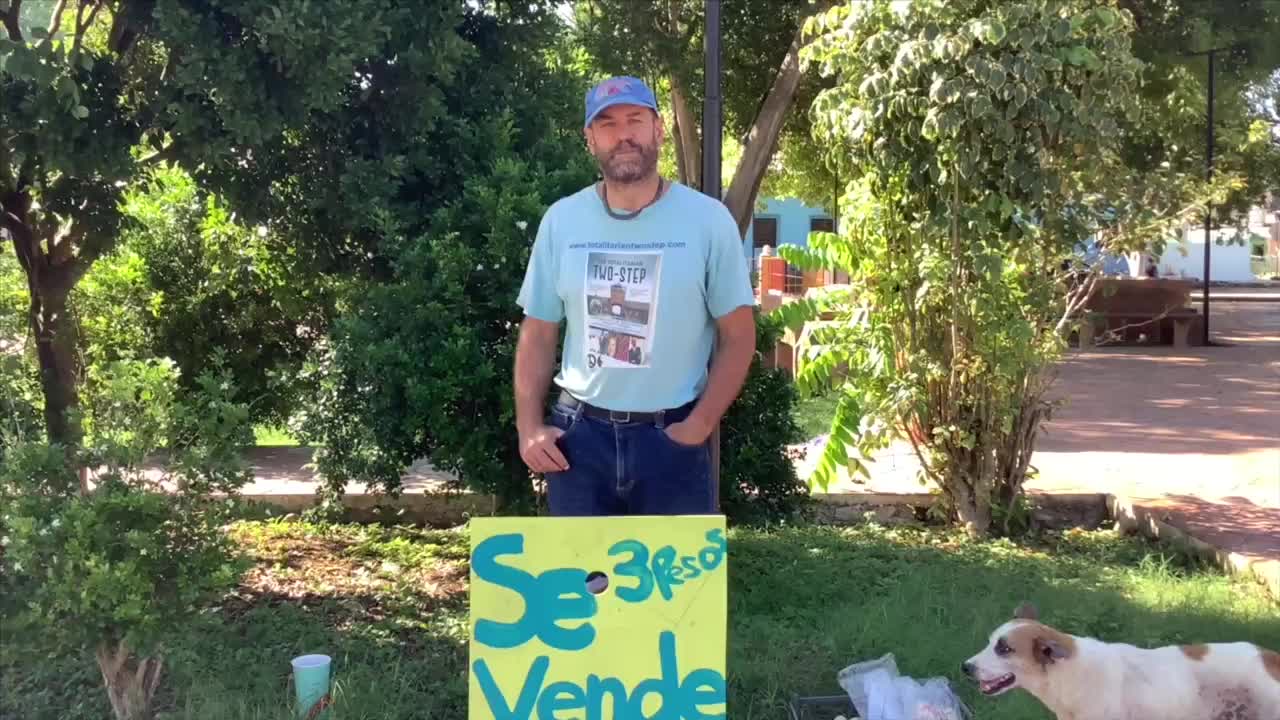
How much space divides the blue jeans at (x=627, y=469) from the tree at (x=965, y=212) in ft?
8.84

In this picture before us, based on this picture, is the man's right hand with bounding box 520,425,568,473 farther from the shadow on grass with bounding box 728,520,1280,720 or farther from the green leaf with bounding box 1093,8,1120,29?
the green leaf with bounding box 1093,8,1120,29

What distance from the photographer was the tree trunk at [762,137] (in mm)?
10914

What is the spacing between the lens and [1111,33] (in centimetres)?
530

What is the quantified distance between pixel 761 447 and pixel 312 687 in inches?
102

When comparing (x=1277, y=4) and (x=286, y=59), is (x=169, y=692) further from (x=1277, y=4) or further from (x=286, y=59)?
(x=1277, y=4)

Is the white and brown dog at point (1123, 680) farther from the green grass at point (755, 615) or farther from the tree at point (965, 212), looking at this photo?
the tree at point (965, 212)

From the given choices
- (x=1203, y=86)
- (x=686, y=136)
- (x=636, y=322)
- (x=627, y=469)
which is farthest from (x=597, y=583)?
(x=1203, y=86)

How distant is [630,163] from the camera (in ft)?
9.73

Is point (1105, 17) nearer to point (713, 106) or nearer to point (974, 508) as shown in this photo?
point (713, 106)

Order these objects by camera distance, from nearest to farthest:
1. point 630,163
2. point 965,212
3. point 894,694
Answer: point 630,163, point 894,694, point 965,212

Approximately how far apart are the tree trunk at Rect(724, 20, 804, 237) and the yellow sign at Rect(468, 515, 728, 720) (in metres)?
8.06

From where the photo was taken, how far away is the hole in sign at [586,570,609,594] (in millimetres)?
2873

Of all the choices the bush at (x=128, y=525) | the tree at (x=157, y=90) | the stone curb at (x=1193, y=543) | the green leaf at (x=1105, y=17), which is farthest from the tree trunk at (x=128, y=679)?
the green leaf at (x=1105, y=17)

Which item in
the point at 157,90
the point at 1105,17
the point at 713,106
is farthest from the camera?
the point at 1105,17
